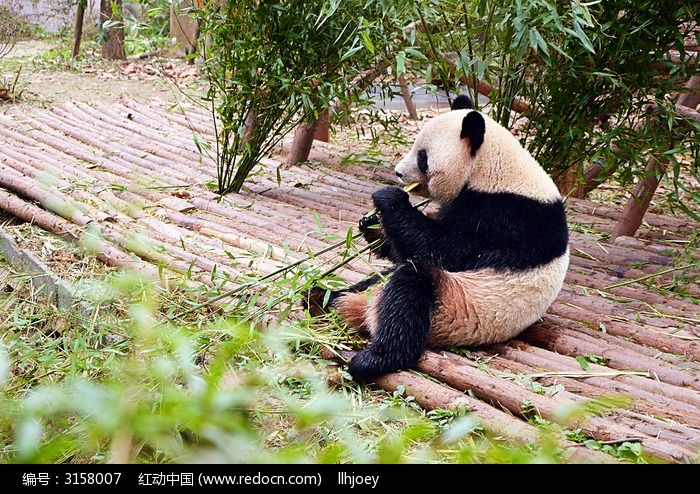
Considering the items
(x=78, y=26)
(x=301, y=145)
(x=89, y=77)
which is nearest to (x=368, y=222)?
(x=301, y=145)

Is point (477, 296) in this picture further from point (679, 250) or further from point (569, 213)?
point (569, 213)

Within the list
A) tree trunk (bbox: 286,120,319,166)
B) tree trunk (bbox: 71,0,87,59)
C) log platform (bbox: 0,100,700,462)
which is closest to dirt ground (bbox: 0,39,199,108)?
tree trunk (bbox: 71,0,87,59)

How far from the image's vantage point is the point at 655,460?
2.28m

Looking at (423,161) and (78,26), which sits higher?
(423,161)

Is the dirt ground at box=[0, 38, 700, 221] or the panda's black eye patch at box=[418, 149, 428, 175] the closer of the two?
the panda's black eye patch at box=[418, 149, 428, 175]

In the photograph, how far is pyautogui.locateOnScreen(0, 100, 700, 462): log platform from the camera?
9.14 ft

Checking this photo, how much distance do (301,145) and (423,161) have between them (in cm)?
319

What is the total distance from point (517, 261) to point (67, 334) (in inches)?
83.6

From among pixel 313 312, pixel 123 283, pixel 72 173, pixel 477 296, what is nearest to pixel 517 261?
pixel 477 296

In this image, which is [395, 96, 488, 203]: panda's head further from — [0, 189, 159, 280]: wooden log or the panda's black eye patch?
[0, 189, 159, 280]: wooden log

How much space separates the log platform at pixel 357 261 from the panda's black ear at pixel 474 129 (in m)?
0.93

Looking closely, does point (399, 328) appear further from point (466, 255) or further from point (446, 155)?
point (446, 155)

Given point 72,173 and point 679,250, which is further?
point 72,173

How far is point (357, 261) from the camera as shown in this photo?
4305 mm
